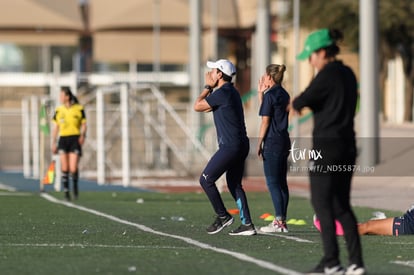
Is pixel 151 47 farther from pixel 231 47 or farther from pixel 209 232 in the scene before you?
pixel 209 232

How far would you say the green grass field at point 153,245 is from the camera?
12.3m

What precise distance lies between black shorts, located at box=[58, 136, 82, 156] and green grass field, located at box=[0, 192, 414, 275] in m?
3.70

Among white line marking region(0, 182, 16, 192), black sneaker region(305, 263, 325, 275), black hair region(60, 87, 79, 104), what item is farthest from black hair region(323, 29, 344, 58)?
white line marking region(0, 182, 16, 192)

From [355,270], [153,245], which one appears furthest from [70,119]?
[355,270]

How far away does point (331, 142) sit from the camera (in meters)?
11.5

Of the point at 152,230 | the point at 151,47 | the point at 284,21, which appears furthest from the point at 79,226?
the point at 151,47

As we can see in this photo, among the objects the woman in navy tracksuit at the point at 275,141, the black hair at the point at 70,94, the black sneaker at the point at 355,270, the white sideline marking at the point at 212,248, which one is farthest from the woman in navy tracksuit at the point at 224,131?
the black hair at the point at 70,94

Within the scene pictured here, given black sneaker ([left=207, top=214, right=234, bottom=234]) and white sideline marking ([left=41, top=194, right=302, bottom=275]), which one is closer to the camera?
white sideline marking ([left=41, top=194, right=302, bottom=275])

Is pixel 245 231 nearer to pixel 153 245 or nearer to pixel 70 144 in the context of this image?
pixel 153 245

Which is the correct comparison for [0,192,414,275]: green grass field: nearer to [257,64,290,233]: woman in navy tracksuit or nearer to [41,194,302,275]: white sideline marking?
[41,194,302,275]: white sideline marking

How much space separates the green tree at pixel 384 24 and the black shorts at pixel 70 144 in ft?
103

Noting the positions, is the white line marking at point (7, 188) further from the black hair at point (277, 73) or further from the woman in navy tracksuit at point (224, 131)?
the woman in navy tracksuit at point (224, 131)

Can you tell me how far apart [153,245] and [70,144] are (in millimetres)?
12193

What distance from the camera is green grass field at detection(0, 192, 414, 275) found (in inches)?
485
